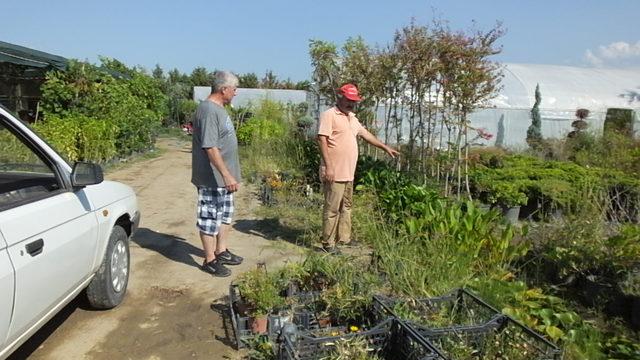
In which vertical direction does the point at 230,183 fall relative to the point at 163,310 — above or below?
above

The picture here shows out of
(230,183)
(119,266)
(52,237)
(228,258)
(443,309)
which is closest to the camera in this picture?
(52,237)

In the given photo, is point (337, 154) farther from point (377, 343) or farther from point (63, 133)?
point (63, 133)

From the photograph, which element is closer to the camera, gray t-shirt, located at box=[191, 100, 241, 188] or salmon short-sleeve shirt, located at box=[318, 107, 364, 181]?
gray t-shirt, located at box=[191, 100, 241, 188]

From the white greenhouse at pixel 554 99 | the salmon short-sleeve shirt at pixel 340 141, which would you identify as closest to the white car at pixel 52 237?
the salmon short-sleeve shirt at pixel 340 141

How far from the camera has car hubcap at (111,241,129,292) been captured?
173 inches

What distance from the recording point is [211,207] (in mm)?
5137

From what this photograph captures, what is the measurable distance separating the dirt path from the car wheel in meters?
0.13

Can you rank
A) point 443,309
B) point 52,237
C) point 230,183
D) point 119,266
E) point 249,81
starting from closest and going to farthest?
point 52,237 < point 443,309 < point 119,266 < point 230,183 < point 249,81

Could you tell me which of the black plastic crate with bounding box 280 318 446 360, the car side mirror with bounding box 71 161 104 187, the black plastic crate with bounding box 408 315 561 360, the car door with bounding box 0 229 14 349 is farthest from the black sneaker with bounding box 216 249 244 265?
the car door with bounding box 0 229 14 349

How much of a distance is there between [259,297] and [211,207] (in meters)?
1.41

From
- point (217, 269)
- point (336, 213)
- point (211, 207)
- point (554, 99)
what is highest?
point (554, 99)

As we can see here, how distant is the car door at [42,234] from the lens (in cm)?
274

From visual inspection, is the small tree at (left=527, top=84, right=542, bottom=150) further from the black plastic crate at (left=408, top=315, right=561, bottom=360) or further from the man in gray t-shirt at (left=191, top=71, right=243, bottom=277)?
the black plastic crate at (left=408, top=315, right=561, bottom=360)

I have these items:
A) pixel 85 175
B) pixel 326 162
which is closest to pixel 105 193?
pixel 85 175
